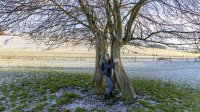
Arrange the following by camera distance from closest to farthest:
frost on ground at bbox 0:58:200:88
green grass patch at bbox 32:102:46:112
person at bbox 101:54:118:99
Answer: green grass patch at bbox 32:102:46:112
person at bbox 101:54:118:99
frost on ground at bbox 0:58:200:88

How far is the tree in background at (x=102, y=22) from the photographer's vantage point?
1089 cm

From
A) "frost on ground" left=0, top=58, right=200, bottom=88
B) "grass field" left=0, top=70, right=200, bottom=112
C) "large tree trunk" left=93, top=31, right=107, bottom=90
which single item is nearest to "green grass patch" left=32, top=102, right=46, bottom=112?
"grass field" left=0, top=70, right=200, bottom=112

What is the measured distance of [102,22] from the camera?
40.3 ft

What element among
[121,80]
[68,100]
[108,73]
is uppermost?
[108,73]

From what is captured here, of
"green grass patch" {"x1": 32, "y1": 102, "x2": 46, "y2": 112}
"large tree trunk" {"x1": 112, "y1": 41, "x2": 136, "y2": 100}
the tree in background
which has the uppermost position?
the tree in background

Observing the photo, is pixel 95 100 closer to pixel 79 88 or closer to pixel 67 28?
pixel 79 88

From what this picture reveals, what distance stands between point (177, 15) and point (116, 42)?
2.66m

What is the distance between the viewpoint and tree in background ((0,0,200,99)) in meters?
10.9

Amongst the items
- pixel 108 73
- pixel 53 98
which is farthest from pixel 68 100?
pixel 108 73

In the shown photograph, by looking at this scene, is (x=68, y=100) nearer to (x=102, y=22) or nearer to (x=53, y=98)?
(x=53, y=98)

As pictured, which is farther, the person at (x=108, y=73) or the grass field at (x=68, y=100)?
the person at (x=108, y=73)

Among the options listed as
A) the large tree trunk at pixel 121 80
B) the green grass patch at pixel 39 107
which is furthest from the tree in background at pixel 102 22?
the green grass patch at pixel 39 107

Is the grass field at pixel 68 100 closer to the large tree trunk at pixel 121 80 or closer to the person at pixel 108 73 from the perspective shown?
the large tree trunk at pixel 121 80

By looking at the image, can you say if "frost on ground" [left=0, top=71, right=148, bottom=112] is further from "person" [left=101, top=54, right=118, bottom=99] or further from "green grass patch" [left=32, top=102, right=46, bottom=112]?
"person" [left=101, top=54, right=118, bottom=99]
